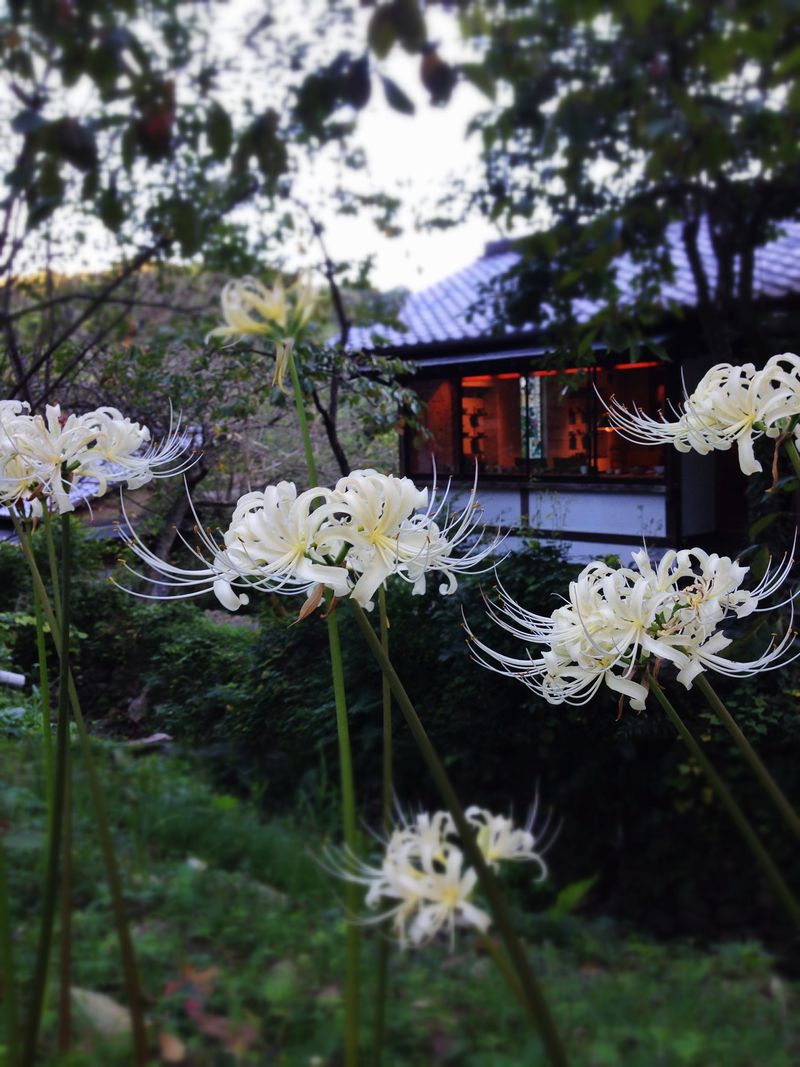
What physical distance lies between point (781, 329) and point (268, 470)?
2.55ft

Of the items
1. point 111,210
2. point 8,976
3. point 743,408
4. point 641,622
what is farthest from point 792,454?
point 8,976

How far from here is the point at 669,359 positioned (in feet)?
4.43

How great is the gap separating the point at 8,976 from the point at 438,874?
516 millimetres

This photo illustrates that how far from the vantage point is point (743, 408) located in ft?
3.35

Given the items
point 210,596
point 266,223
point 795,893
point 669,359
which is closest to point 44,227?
point 266,223

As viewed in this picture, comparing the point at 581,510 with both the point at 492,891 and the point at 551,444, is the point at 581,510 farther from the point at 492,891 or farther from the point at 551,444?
the point at 492,891

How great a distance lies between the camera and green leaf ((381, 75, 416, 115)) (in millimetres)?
1086

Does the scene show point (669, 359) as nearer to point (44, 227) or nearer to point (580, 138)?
point (580, 138)

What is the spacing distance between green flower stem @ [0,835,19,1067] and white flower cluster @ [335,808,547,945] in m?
0.40

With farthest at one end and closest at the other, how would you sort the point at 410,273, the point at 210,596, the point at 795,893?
the point at 210,596
the point at 410,273
the point at 795,893

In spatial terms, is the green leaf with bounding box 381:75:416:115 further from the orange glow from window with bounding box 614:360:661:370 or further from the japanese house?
the orange glow from window with bounding box 614:360:661:370

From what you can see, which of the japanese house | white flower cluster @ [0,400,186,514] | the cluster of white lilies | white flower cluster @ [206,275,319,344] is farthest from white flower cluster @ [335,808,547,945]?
the japanese house

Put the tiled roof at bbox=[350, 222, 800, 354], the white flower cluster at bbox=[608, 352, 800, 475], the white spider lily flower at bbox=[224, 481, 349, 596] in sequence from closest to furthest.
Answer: the white spider lily flower at bbox=[224, 481, 349, 596] → the white flower cluster at bbox=[608, 352, 800, 475] → the tiled roof at bbox=[350, 222, 800, 354]

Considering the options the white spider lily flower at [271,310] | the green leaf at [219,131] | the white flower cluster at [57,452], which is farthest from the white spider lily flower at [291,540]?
the green leaf at [219,131]
